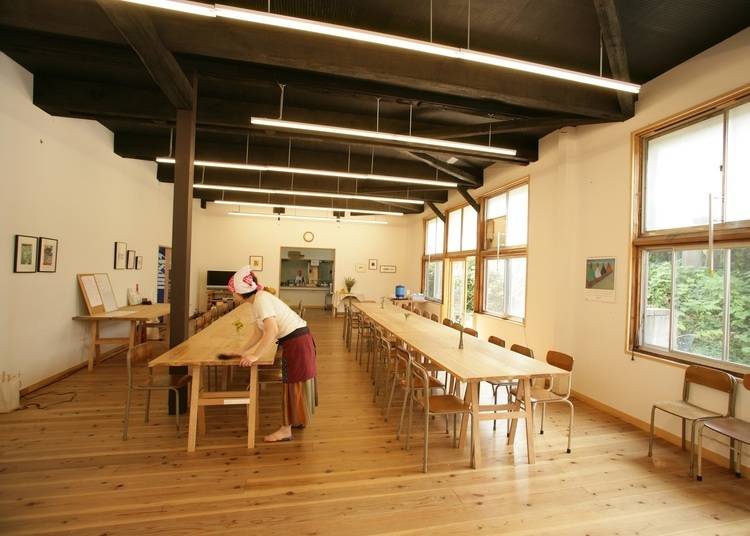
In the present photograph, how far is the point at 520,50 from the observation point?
3510 millimetres

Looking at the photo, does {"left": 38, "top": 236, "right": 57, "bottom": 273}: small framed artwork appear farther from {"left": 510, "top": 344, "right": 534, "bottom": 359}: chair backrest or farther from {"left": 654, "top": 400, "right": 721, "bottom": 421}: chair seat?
{"left": 654, "top": 400, "right": 721, "bottom": 421}: chair seat

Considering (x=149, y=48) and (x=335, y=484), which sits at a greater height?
(x=149, y=48)

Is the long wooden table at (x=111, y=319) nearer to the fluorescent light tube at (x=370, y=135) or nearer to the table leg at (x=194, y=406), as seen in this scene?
the table leg at (x=194, y=406)

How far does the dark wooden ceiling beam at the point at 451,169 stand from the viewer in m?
5.86

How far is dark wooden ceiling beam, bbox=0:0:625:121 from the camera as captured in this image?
288cm

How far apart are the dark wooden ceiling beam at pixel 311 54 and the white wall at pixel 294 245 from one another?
7684 mm

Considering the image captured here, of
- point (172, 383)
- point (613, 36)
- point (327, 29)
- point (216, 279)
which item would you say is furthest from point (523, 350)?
point (216, 279)

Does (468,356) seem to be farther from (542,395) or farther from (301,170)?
(301,170)

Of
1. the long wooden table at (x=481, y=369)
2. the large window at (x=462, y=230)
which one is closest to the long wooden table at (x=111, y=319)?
the long wooden table at (x=481, y=369)

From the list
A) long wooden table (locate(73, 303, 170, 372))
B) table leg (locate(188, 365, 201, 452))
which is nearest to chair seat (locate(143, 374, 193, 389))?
table leg (locate(188, 365, 201, 452))

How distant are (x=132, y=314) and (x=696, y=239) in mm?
7306

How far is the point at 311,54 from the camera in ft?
10.4

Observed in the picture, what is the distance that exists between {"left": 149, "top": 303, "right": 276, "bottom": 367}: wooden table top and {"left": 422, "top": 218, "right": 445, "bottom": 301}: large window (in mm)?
6382

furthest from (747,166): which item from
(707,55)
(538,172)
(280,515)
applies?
(280,515)
